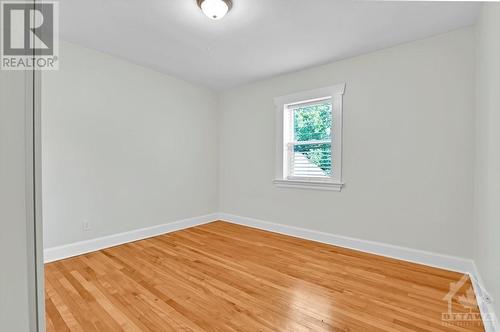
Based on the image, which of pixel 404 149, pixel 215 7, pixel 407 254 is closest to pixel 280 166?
pixel 404 149

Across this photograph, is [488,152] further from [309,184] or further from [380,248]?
[309,184]

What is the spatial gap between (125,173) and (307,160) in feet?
8.51

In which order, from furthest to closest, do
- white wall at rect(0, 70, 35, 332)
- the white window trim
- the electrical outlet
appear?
1. the white window trim
2. the electrical outlet
3. white wall at rect(0, 70, 35, 332)

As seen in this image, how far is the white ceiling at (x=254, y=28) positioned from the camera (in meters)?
2.09

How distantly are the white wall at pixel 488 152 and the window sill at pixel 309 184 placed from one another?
1.36 meters

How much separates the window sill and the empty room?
28 millimetres

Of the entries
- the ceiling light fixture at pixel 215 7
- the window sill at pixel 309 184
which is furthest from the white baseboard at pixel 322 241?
the ceiling light fixture at pixel 215 7

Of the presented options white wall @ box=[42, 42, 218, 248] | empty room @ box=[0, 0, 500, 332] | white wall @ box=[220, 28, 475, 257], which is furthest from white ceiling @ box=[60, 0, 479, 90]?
white wall @ box=[42, 42, 218, 248]

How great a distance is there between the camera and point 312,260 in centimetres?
264

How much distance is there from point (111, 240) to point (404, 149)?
148 inches

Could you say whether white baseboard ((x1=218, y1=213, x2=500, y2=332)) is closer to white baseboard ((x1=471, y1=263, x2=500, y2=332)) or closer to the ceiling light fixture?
white baseboard ((x1=471, y1=263, x2=500, y2=332))

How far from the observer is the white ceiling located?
209 centimetres

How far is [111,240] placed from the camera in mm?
3090
